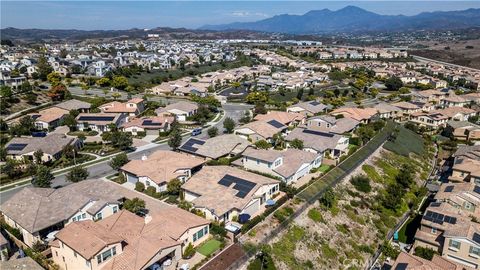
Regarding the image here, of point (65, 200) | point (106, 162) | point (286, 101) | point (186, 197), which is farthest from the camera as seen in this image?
point (286, 101)

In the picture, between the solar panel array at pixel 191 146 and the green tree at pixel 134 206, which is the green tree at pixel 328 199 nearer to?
the solar panel array at pixel 191 146

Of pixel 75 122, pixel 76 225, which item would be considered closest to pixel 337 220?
pixel 76 225

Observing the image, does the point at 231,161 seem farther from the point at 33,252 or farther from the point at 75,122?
the point at 75,122

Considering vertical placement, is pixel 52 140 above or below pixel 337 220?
above

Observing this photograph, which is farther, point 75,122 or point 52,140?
point 75,122

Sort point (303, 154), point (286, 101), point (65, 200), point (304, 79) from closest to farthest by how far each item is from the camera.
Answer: point (65, 200)
point (303, 154)
point (286, 101)
point (304, 79)

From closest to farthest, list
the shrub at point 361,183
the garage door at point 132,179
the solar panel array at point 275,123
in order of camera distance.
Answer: the garage door at point 132,179 → the shrub at point 361,183 → the solar panel array at point 275,123

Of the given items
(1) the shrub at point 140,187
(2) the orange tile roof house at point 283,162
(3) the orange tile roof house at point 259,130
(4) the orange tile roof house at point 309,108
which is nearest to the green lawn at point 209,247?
(1) the shrub at point 140,187
